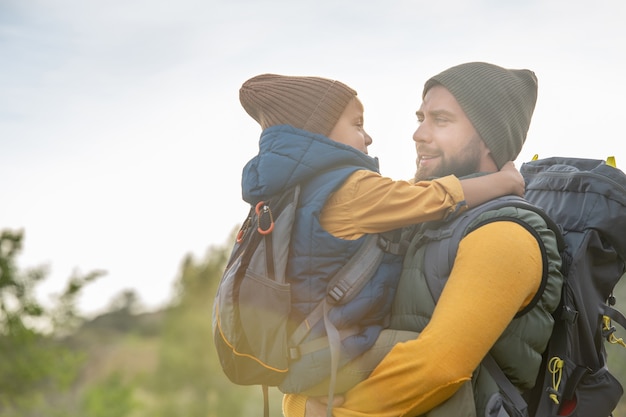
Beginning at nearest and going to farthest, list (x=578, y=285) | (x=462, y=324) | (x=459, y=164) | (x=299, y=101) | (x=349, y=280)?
(x=462, y=324) < (x=349, y=280) < (x=578, y=285) < (x=299, y=101) < (x=459, y=164)

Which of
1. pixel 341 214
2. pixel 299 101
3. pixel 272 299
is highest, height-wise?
pixel 299 101

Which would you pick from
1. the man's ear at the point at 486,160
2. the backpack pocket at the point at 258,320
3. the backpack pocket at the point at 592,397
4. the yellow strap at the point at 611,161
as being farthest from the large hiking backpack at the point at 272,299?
the yellow strap at the point at 611,161

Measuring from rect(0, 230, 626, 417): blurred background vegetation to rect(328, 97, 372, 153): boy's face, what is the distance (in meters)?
6.66

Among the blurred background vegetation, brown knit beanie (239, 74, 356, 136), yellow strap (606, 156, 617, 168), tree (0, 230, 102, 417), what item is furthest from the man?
tree (0, 230, 102, 417)

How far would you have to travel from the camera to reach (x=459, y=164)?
3080mm

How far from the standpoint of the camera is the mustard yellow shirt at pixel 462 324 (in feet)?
7.97

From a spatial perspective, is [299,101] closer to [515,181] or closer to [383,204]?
[383,204]

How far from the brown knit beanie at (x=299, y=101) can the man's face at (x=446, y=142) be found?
1.18 ft

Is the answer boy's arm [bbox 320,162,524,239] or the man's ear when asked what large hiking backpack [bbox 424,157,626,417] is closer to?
boy's arm [bbox 320,162,524,239]

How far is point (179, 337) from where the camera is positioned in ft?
45.5

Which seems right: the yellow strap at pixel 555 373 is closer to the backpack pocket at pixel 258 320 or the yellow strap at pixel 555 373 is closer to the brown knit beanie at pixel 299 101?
the backpack pocket at pixel 258 320

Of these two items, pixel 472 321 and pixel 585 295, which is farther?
pixel 585 295

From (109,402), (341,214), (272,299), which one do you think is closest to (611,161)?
(341,214)

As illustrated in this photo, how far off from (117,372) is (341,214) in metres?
15.9
